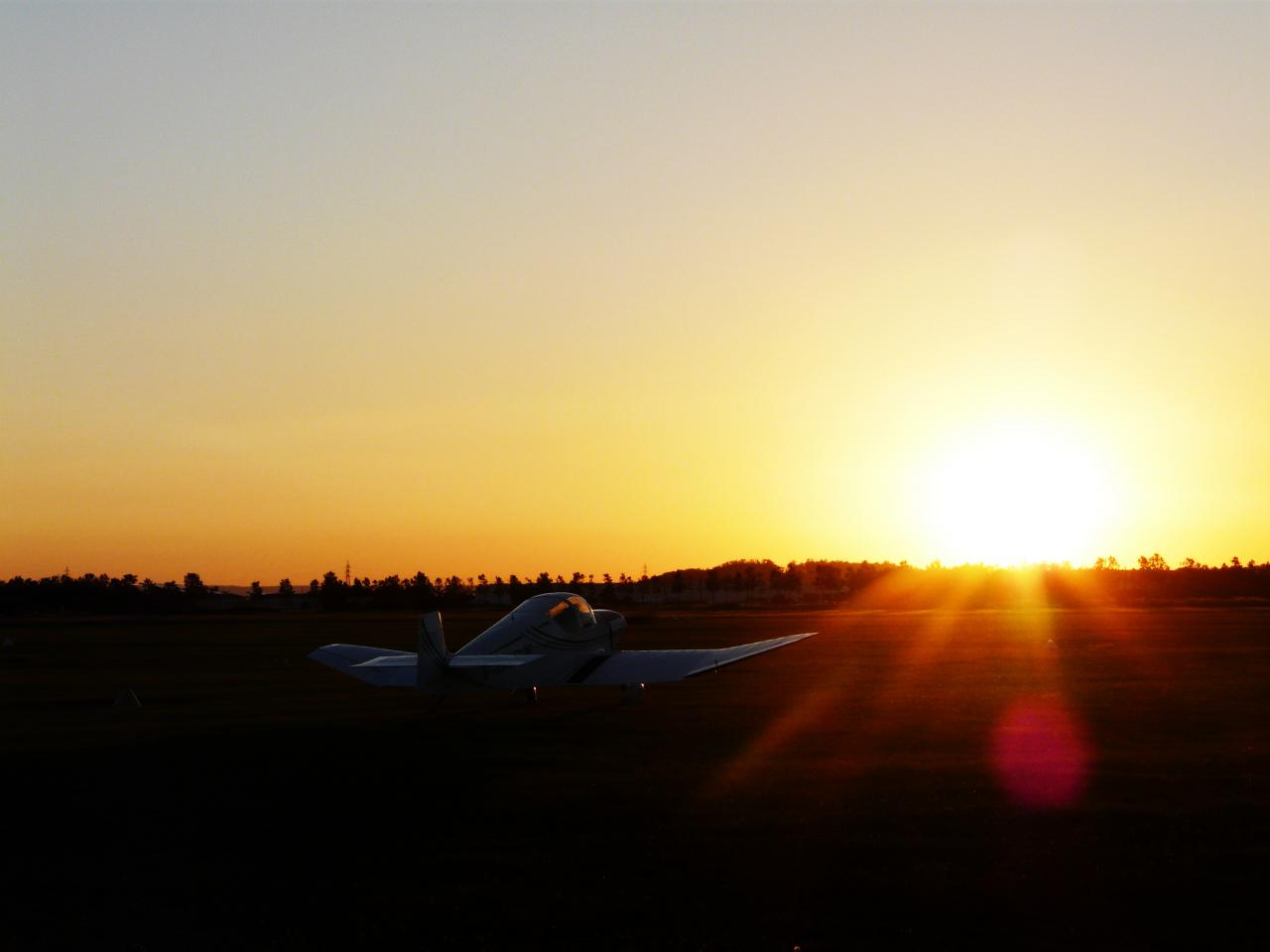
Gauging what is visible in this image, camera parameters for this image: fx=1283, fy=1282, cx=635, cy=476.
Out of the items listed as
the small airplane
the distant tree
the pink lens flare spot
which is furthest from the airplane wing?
the distant tree

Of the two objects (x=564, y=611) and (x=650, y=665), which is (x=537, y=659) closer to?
(x=564, y=611)

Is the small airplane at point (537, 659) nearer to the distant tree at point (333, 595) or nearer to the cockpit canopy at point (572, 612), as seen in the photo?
the cockpit canopy at point (572, 612)

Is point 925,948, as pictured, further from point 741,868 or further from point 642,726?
point 642,726

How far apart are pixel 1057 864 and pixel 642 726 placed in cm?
1107

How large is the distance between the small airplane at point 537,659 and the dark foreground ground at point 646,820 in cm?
74

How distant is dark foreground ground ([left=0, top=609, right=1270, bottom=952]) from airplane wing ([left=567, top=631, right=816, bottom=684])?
28.1 inches

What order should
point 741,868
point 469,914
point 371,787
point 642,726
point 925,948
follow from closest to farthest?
point 925,948 < point 469,914 < point 741,868 < point 371,787 < point 642,726

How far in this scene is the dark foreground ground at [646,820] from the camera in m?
9.05

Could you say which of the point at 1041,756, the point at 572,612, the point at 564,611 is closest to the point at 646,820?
the point at 1041,756

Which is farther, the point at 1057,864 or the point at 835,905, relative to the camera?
the point at 1057,864

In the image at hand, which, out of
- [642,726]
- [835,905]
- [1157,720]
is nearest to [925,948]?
[835,905]

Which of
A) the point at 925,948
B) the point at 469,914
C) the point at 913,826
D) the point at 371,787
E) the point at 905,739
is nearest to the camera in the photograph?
the point at 925,948

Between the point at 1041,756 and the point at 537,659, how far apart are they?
9543 millimetres

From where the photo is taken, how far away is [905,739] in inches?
755
